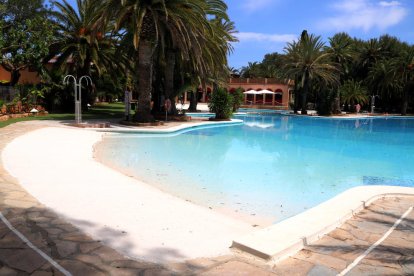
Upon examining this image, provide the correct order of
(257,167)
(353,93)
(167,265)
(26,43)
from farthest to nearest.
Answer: (353,93)
(26,43)
(257,167)
(167,265)

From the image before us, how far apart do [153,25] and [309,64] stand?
25117mm

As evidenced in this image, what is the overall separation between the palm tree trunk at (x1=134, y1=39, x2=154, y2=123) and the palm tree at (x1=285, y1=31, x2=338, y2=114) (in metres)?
23.5

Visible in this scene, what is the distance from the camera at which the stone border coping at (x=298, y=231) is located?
4023 mm

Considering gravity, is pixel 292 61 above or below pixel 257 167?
above

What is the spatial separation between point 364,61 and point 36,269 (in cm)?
5596

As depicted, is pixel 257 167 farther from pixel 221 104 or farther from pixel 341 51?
pixel 341 51

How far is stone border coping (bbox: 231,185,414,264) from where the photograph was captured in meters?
4.02

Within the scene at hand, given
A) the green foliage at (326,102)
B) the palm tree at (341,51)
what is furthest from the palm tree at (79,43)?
the palm tree at (341,51)

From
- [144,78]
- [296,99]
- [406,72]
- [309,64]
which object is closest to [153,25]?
[144,78]

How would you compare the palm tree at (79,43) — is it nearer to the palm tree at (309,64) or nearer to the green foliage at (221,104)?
the green foliage at (221,104)

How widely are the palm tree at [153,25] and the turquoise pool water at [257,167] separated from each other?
408 cm

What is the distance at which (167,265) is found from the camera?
3652 millimetres

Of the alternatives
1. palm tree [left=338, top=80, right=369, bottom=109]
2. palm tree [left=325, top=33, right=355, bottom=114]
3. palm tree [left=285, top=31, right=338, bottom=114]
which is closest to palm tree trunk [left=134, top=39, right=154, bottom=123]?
palm tree [left=285, top=31, right=338, bottom=114]

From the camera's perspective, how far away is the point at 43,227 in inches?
175
